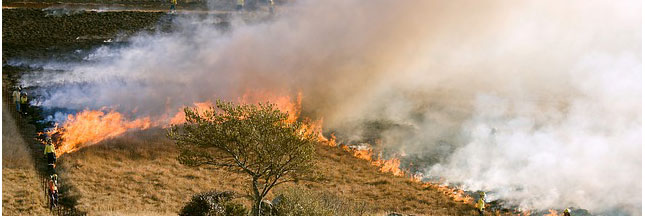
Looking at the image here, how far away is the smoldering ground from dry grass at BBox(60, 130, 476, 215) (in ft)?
8.35

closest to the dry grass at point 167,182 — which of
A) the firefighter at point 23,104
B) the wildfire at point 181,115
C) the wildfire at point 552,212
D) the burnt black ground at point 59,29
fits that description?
the wildfire at point 181,115

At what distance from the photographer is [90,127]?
3122cm

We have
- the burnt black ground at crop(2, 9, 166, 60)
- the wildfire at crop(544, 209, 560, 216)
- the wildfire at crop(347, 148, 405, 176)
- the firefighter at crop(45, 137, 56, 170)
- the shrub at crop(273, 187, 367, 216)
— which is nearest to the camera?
the shrub at crop(273, 187, 367, 216)

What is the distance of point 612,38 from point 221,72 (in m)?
30.7

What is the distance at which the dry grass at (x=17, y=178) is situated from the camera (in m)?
22.2

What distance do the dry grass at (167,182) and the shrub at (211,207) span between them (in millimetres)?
1583

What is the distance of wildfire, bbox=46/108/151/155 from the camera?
97.2ft

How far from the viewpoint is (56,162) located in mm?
27500

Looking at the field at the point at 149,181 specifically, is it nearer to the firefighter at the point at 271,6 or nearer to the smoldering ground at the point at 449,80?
the smoldering ground at the point at 449,80

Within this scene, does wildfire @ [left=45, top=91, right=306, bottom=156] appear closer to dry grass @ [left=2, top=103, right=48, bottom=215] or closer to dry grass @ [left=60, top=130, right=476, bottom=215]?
dry grass @ [left=60, top=130, right=476, bottom=215]

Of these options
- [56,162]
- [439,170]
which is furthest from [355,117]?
[56,162]

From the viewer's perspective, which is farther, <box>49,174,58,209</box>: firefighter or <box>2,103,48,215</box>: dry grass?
<box>49,174,58,209</box>: firefighter

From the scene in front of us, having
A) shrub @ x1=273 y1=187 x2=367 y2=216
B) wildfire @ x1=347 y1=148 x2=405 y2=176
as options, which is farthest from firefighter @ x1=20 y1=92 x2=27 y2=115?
wildfire @ x1=347 y1=148 x2=405 y2=176

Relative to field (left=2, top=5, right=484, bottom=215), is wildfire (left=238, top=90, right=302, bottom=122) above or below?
above
